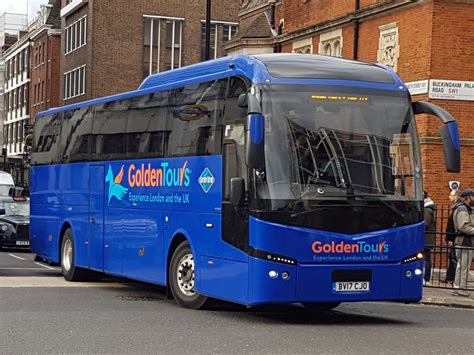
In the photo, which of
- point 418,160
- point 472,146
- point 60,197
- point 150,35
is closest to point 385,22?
point 472,146

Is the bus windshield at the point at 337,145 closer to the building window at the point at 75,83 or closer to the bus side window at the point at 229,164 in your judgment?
the bus side window at the point at 229,164

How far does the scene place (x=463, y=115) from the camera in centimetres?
2241

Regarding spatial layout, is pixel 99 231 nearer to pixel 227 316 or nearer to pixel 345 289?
pixel 227 316

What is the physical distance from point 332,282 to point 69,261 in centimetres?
784

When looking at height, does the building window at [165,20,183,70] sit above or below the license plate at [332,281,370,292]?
A: above

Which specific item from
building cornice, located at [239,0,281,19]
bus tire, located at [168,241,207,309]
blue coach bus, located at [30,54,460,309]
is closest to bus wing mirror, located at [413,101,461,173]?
blue coach bus, located at [30,54,460,309]

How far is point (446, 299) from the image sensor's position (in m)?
15.9

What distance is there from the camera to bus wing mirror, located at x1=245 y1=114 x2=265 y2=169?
35.7ft

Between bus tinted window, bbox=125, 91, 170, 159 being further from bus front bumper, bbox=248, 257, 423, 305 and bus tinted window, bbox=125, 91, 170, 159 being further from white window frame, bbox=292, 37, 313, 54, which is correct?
white window frame, bbox=292, 37, 313, 54

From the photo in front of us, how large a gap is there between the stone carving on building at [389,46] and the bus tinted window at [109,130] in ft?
31.8

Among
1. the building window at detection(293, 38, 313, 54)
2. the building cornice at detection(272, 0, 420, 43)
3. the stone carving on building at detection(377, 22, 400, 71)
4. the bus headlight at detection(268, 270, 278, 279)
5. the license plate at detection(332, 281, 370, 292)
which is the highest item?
the building cornice at detection(272, 0, 420, 43)

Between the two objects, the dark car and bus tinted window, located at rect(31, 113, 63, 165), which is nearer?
bus tinted window, located at rect(31, 113, 63, 165)

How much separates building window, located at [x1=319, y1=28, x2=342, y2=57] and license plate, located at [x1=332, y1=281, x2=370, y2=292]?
16.4m

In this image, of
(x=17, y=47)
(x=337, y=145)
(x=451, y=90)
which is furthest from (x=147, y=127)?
(x=17, y=47)
